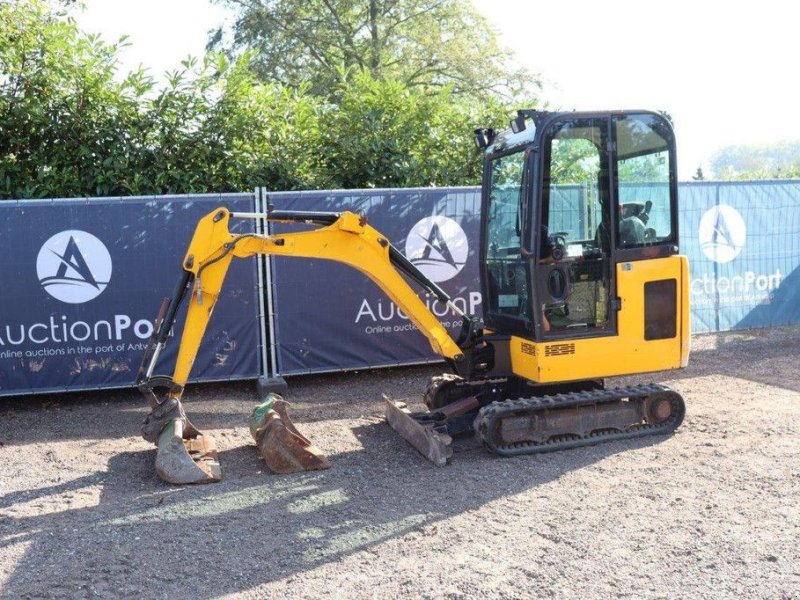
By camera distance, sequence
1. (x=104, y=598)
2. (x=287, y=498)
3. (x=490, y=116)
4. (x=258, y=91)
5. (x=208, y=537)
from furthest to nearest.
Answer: (x=490, y=116), (x=258, y=91), (x=287, y=498), (x=208, y=537), (x=104, y=598)

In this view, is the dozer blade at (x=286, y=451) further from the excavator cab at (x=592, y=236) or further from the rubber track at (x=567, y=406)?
the excavator cab at (x=592, y=236)

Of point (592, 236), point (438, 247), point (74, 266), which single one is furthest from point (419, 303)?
point (74, 266)

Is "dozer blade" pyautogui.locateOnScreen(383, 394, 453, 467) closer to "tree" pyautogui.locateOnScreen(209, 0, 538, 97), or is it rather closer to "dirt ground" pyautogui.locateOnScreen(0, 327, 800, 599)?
"dirt ground" pyautogui.locateOnScreen(0, 327, 800, 599)

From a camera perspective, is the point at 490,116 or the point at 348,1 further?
the point at 348,1

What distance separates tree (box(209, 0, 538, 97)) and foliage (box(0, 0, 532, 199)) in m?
13.8

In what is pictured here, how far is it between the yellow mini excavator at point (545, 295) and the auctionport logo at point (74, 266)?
2580 mm

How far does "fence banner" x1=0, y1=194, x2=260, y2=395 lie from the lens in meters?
8.02

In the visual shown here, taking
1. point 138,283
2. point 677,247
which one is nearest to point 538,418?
point 677,247

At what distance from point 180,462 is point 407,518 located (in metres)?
1.83

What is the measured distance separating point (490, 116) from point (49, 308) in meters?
6.80

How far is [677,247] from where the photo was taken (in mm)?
6418

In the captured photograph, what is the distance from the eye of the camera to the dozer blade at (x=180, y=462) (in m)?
5.62

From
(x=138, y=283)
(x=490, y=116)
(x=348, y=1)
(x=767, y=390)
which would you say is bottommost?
(x=767, y=390)

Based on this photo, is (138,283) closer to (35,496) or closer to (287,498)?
(35,496)
